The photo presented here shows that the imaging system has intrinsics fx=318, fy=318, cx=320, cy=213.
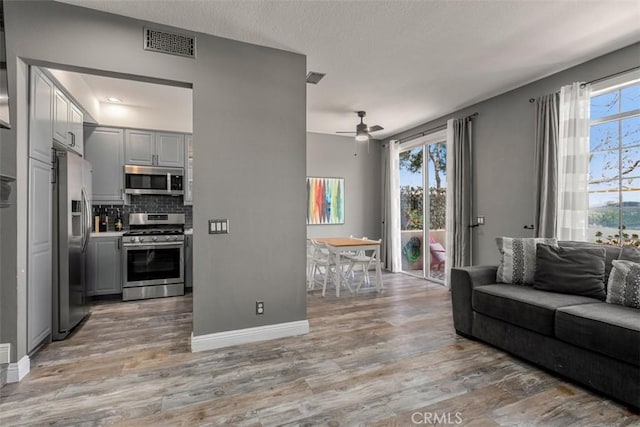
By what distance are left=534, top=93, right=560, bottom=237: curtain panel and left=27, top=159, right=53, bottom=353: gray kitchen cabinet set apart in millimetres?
4799

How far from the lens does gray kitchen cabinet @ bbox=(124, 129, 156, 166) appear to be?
4652mm

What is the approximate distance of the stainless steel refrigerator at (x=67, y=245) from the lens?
2.90 meters

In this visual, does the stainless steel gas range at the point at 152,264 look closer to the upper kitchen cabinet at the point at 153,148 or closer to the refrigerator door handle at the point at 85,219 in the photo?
the refrigerator door handle at the point at 85,219

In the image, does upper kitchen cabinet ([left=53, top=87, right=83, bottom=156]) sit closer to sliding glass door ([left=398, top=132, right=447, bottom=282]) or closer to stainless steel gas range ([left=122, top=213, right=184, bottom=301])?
stainless steel gas range ([left=122, top=213, right=184, bottom=301])

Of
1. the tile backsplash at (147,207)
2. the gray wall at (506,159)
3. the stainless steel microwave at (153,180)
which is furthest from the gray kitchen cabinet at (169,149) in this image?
the gray wall at (506,159)

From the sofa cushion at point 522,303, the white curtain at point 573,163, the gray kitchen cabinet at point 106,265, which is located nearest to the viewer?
the sofa cushion at point 522,303

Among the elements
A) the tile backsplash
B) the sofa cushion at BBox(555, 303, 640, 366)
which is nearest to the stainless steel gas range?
the tile backsplash

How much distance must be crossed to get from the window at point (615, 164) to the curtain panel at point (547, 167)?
1.13ft

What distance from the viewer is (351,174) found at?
6520mm

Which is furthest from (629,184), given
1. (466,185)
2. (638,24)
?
(466,185)

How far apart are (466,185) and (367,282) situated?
2169mm

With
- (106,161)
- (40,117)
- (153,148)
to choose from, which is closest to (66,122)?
(40,117)

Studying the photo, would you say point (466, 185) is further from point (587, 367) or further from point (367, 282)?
point (587, 367)

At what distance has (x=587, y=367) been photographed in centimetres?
209
